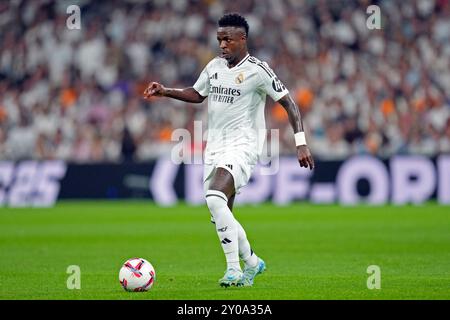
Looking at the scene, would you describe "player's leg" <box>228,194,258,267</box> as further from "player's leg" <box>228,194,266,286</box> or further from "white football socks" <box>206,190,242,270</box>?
"white football socks" <box>206,190,242,270</box>

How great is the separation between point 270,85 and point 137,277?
231 cm

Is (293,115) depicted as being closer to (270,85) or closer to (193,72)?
(270,85)

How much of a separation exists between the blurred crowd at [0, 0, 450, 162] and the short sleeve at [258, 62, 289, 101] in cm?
1405

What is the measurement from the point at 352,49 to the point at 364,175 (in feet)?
16.6

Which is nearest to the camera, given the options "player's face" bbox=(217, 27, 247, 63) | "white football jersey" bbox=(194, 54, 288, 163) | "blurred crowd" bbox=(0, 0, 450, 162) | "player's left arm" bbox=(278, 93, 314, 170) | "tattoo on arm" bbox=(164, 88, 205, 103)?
"player's left arm" bbox=(278, 93, 314, 170)

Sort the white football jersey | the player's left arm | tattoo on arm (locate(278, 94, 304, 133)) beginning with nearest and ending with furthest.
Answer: the player's left arm → tattoo on arm (locate(278, 94, 304, 133)) → the white football jersey

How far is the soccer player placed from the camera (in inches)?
386

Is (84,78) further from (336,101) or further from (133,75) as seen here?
(336,101)

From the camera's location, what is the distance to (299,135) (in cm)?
970

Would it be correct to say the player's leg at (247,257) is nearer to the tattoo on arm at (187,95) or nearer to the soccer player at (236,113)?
the soccer player at (236,113)

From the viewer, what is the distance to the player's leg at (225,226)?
31.4ft

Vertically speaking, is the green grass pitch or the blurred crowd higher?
the blurred crowd

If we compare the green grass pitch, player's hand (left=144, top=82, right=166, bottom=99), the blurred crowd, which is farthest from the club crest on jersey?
the blurred crowd
